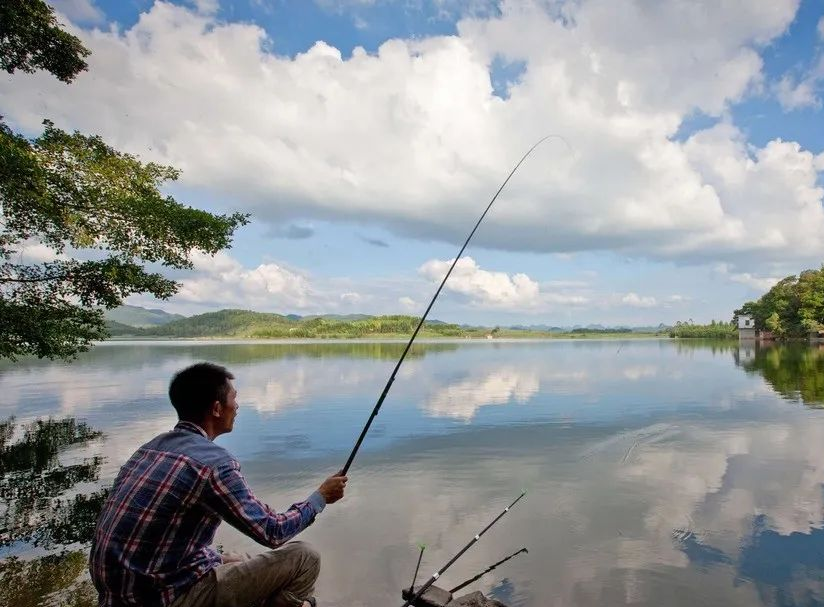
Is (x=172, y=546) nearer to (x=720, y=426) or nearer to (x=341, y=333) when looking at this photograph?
(x=720, y=426)

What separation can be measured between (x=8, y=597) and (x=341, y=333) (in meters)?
186

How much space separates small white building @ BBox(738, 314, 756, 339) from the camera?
126938mm

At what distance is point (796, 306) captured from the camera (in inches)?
4131

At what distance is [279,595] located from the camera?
3410 mm

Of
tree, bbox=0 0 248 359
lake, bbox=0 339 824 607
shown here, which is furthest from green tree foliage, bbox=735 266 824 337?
tree, bbox=0 0 248 359

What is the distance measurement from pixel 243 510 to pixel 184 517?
308mm

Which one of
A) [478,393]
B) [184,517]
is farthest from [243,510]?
[478,393]

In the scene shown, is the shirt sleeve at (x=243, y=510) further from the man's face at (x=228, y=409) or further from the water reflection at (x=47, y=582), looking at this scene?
the water reflection at (x=47, y=582)

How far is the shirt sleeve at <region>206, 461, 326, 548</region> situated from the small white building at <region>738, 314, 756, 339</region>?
14807cm

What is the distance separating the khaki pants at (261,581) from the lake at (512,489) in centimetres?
299

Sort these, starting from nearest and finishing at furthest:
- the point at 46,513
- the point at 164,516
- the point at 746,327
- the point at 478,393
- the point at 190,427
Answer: the point at 164,516 < the point at 190,427 < the point at 46,513 < the point at 478,393 < the point at 746,327

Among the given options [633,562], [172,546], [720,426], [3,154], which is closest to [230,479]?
[172,546]

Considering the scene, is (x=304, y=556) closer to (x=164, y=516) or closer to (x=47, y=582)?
(x=164, y=516)

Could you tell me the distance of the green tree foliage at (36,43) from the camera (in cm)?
1034
